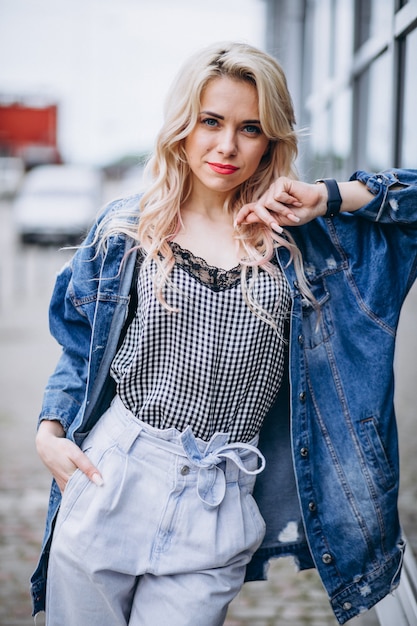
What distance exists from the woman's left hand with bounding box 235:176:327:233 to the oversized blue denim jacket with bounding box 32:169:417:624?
105 mm

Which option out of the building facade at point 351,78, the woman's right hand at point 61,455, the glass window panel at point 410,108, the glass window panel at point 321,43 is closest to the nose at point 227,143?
the building facade at point 351,78

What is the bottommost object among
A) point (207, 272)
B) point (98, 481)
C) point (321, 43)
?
point (98, 481)

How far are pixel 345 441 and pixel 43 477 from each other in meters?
3.28

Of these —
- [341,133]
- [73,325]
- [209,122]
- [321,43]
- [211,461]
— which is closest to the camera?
[211,461]

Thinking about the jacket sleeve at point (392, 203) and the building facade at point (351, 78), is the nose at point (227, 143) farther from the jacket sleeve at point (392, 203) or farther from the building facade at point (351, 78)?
the jacket sleeve at point (392, 203)

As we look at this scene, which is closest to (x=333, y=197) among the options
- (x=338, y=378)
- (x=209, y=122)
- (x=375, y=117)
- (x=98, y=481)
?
(x=209, y=122)

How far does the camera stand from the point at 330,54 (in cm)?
619

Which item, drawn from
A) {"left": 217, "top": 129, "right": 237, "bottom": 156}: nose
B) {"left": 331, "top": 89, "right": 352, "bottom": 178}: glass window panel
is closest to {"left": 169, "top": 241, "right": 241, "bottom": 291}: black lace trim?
{"left": 217, "top": 129, "right": 237, "bottom": 156}: nose

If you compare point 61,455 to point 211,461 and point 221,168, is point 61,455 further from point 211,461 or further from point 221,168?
point 221,168

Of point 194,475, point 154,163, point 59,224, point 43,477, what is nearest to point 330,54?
point 43,477

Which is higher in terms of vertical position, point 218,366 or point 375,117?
point 375,117

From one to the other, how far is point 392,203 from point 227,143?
Result: 0.49 metres

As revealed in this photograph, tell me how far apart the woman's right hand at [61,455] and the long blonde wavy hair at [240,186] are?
496 millimetres

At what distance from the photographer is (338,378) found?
224 cm
